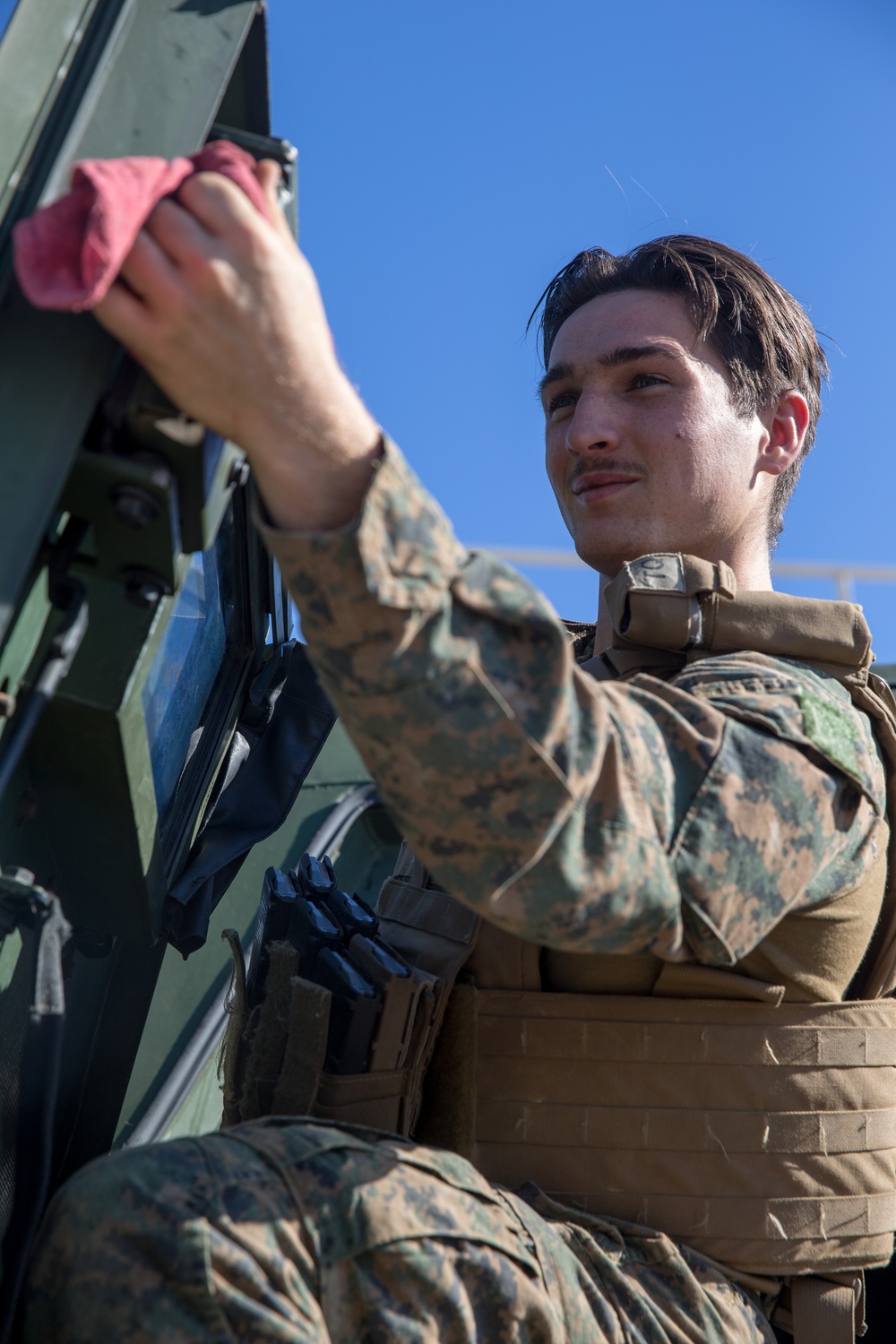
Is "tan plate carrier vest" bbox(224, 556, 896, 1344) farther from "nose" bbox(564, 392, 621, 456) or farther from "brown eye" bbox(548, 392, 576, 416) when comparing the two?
"brown eye" bbox(548, 392, 576, 416)

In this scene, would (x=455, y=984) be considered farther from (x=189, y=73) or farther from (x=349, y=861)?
(x=349, y=861)

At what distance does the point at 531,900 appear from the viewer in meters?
1.20

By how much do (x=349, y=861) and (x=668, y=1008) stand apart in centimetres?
211

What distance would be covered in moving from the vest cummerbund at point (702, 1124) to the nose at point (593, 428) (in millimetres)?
1067

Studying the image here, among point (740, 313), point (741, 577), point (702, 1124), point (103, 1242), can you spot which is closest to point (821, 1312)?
point (702, 1124)

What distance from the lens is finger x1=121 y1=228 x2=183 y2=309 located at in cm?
112

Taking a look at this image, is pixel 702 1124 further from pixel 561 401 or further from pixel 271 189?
pixel 561 401

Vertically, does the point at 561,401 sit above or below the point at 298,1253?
above

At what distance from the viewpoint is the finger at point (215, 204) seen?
3.75 feet

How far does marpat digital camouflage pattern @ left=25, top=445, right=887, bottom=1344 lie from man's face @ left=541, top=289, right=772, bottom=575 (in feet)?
3.18

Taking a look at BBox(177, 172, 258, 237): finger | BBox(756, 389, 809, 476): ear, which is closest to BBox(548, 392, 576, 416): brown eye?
BBox(756, 389, 809, 476): ear

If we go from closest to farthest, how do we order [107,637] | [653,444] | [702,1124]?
[107,637] < [702,1124] < [653,444]

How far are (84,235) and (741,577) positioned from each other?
1.62 metres

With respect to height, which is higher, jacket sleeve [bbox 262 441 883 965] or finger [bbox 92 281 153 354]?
finger [bbox 92 281 153 354]
